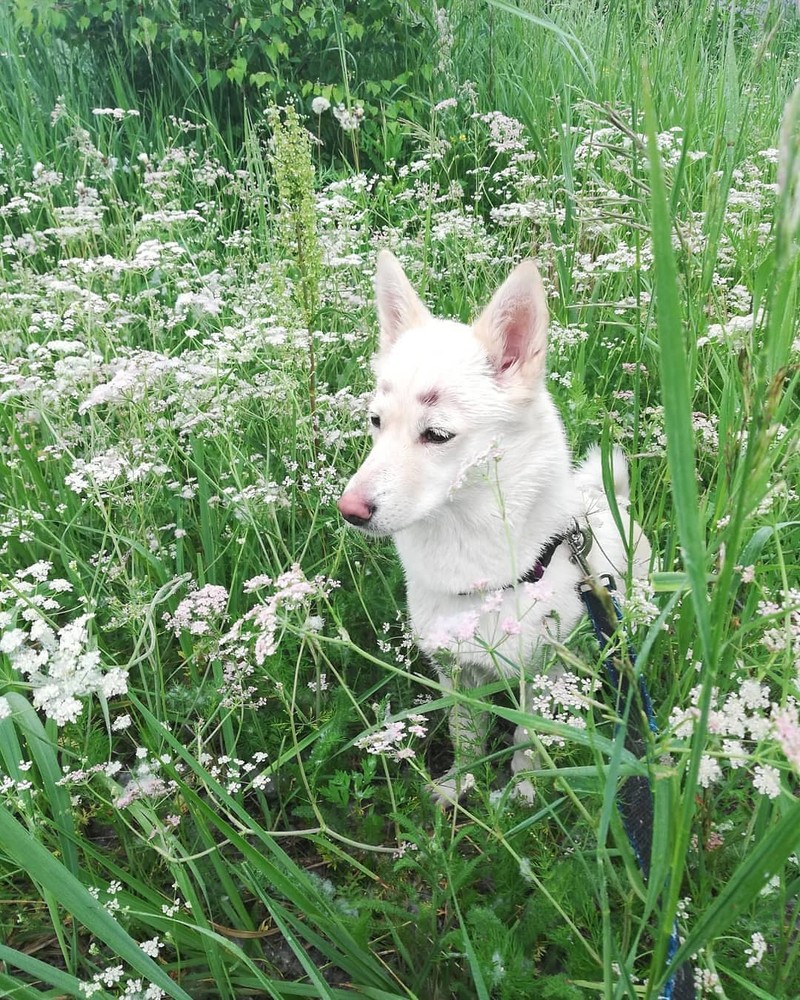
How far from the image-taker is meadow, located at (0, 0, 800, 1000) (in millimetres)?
877

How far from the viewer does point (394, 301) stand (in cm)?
223

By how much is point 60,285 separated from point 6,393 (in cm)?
47

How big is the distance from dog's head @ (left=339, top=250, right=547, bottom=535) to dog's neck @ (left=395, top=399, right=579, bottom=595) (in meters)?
0.08

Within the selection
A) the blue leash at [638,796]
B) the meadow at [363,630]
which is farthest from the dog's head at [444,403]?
the blue leash at [638,796]

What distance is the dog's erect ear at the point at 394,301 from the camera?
215 centimetres

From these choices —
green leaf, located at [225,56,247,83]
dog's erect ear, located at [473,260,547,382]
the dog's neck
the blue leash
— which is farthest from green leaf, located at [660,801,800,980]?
green leaf, located at [225,56,247,83]

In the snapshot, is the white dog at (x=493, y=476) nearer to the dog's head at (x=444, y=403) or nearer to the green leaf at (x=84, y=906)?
the dog's head at (x=444, y=403)

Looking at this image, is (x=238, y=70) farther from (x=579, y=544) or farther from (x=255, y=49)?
(x=579, y=544)

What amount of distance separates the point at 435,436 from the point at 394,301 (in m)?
0.60

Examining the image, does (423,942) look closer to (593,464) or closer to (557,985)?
(557,985)

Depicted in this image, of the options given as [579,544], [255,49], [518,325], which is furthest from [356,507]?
[255,49]

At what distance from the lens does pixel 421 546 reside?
6.56 feet

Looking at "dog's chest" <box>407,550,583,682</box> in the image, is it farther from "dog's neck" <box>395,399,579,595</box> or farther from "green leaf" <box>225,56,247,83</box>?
"green leaf" <box>225,56,247,83</box>

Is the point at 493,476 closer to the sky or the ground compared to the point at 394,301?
closer to the ground
